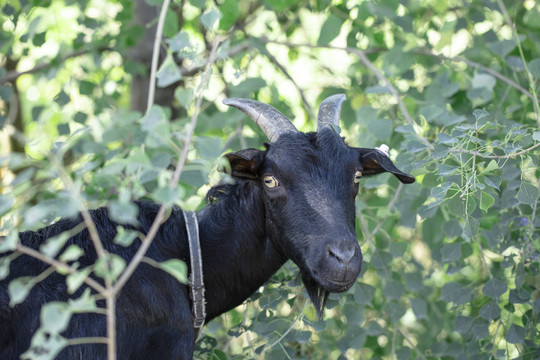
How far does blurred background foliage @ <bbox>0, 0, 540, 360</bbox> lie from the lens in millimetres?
2805

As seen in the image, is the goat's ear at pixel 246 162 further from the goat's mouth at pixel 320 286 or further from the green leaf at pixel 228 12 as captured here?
the green leaf at pixel 228 12

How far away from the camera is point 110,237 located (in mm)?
3709

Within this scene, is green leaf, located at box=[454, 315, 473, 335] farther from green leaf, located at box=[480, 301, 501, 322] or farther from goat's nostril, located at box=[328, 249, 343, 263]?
goat's nostril, located at box=[328, 249, 343, 263]

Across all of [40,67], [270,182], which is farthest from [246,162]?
[40,67]

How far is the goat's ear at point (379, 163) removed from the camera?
3883 millimetres

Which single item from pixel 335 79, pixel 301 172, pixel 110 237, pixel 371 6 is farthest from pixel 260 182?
pixel 335 79

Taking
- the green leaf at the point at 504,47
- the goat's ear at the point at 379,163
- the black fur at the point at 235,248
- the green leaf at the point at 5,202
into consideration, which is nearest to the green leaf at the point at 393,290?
the black fur at the point at 235,248

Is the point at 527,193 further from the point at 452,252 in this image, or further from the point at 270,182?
the point at 270,182

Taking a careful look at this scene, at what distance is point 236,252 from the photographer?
4105 mm

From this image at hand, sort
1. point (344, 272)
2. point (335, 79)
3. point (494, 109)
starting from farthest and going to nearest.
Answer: point (335, 79)
point (494, 109)
point (344, 272)

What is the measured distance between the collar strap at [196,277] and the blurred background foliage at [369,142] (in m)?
0.42

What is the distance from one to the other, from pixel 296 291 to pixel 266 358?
57 cm

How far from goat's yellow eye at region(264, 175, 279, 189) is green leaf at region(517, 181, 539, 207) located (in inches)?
52.7

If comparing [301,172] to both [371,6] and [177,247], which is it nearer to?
[177,247]
